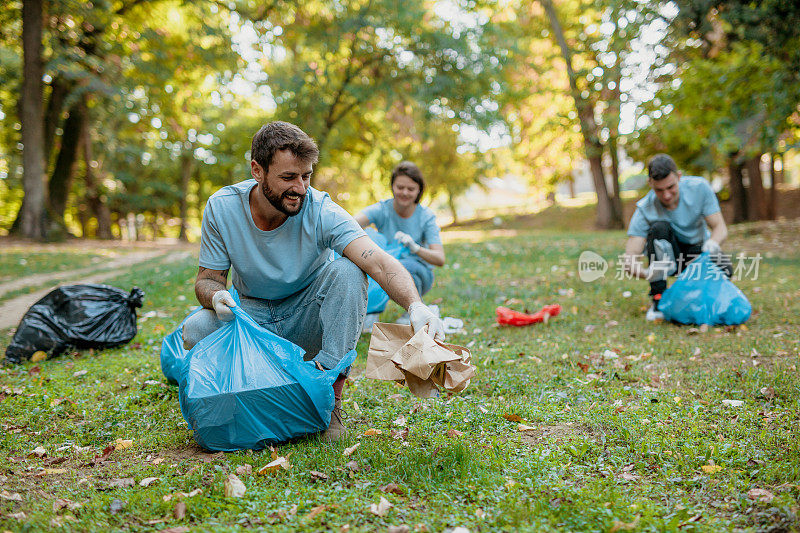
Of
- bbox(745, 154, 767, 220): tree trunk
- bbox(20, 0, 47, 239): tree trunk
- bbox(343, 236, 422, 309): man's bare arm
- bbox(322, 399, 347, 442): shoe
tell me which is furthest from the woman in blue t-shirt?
bbox(745, 154, 767, 220): tree trunk

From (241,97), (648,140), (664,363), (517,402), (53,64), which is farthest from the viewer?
(241,97)

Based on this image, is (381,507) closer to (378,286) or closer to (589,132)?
(378,286)

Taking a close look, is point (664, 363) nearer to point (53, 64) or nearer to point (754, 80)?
point (754, 80)

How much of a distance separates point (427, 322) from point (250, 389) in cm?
81

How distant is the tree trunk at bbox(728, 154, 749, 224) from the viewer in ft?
52.1

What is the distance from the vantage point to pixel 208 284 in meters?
2.94

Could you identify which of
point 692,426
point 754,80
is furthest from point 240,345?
point 754,80

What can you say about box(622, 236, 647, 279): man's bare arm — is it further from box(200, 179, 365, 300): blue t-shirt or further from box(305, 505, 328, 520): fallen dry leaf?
box(305, 505, 328, 520): fallen dry leaf

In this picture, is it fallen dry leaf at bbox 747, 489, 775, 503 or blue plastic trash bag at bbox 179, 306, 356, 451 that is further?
blue plastic trash bag at bbox 179, 306, 356, 451

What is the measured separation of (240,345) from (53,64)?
13.5m

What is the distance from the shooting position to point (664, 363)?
392 centimetres

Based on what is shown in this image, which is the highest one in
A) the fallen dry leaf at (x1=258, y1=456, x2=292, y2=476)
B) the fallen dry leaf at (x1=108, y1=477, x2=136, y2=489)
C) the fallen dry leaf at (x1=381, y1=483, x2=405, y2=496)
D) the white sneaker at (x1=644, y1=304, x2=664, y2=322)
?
the white sneaker at (x1=644, y1=304, x2=664, y2=322)

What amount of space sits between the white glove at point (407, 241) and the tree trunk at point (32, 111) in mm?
11889

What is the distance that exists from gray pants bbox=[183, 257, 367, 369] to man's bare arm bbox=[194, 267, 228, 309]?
8cm
